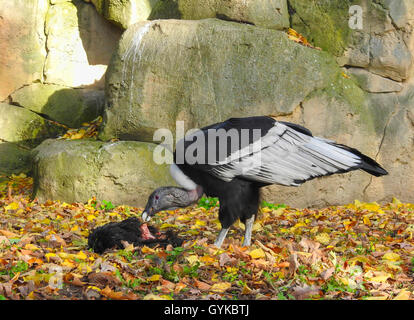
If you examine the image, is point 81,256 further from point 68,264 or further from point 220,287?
point 220,287

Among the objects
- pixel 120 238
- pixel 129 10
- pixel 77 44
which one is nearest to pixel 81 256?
pixel 120 238

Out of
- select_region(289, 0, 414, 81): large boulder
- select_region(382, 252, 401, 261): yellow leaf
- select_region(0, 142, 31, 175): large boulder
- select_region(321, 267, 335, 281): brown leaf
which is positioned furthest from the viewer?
select_region(0, 142, 31, 175): large boulder

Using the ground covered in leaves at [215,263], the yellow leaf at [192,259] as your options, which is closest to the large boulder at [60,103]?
the ground covered in leaves at [215,263]

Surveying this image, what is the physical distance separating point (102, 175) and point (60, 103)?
8.97 ft

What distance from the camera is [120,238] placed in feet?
14.3

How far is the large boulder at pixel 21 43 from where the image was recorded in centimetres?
870

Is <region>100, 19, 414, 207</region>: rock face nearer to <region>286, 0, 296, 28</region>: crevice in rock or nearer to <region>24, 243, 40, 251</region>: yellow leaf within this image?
<region>286, 0, 296, 28</region>: crevice in rock

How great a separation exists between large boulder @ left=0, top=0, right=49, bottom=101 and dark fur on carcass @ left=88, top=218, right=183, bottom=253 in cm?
534

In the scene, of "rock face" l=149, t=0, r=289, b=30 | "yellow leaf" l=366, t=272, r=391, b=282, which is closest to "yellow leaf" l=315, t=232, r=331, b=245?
"yellow leaf" l=366, t=272, r=391, b=282

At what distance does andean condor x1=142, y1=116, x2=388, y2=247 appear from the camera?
14.2ft

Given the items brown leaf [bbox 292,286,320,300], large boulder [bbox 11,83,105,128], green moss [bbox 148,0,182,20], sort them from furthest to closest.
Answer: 1. large boulder [bbox 11,83,105,128]
2. green moss [bbox 148,0,182,20]
3. brown leaf [bbox 292,286,320,300]

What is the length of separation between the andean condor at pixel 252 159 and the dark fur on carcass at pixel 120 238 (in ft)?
1.52

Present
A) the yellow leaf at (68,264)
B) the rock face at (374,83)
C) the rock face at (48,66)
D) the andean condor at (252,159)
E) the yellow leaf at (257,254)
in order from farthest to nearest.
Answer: the rock face at (48,66), the rock face at (374,83), the andean condor at (252,159), the yellow leaf at (257,254), the yellow leaf at (68,264)

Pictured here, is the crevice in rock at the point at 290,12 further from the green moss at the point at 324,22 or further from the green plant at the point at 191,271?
the green plant at the point at 191,271
